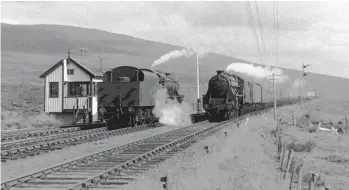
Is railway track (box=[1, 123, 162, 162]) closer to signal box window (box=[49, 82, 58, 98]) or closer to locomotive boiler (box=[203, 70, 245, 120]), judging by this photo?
signal box window (box=[49, 82, 58, 98])

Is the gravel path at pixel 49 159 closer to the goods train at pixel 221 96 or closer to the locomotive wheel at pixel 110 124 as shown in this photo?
the locomotive wheel at pixel 110 124

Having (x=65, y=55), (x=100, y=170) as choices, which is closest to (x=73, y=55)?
(x=65, y=55)

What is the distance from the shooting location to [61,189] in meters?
9.23

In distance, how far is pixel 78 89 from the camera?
3005 cm

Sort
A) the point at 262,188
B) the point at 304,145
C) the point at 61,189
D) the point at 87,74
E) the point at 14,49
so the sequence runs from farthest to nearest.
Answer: the point at 14,49, the point at 87,74, the point at 304,145, the point at 262,188, the point at 61,189

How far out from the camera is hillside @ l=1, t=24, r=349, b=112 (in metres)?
69.7

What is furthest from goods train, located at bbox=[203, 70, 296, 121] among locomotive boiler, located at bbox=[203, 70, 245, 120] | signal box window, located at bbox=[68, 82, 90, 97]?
signal box window, located at bbox=[68, 82, 90, 97]

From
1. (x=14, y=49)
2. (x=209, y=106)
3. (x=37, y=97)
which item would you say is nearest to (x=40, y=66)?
(x=14, y=49)

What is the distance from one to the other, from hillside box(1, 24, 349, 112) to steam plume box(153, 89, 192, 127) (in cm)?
2378

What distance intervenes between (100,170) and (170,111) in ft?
60.4

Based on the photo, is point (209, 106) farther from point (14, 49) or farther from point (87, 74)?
point (14, 49)

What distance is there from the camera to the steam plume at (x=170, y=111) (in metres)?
28.1

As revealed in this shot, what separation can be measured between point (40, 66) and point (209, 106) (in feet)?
245

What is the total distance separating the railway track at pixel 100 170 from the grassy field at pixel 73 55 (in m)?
35.1
